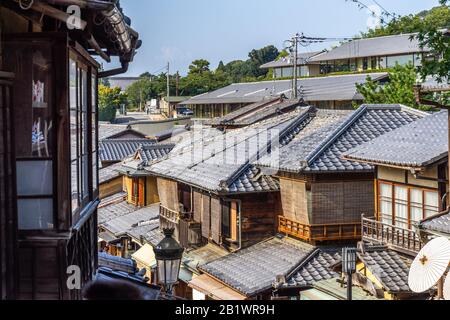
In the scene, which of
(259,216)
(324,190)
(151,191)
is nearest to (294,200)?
(324,190)

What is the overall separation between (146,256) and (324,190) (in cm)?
1046

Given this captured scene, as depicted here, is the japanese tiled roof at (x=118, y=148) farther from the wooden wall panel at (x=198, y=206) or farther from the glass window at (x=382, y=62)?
the glass window at (x=382, y=62)

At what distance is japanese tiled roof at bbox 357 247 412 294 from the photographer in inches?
655

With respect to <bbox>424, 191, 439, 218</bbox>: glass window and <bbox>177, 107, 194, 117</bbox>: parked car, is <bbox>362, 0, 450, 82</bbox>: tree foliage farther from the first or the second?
<bbox>177, 107, 194, 117</bbox>: parked car

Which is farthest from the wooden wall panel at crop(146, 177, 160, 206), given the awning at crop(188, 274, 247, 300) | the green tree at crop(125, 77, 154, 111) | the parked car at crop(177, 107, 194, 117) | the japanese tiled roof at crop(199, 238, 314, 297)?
the green tree at crop(125, 77, 154, 111)

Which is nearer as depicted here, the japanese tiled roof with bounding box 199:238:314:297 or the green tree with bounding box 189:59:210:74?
the japanese tiled roof with bounding box 199:238:314:297

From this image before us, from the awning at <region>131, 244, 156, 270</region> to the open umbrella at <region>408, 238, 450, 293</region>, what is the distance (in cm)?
1454

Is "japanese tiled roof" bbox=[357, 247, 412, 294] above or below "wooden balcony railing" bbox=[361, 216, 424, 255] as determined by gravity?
below

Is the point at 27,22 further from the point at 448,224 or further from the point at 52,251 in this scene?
the point at 448,224

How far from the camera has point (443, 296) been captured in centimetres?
1395

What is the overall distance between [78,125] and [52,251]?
177 cm

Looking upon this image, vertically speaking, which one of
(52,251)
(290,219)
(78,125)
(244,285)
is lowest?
(244,285)

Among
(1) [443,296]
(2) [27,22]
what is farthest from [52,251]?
(1) [443,296]

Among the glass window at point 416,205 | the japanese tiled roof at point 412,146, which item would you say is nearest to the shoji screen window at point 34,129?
the japanese tiled roof at point 412,146
